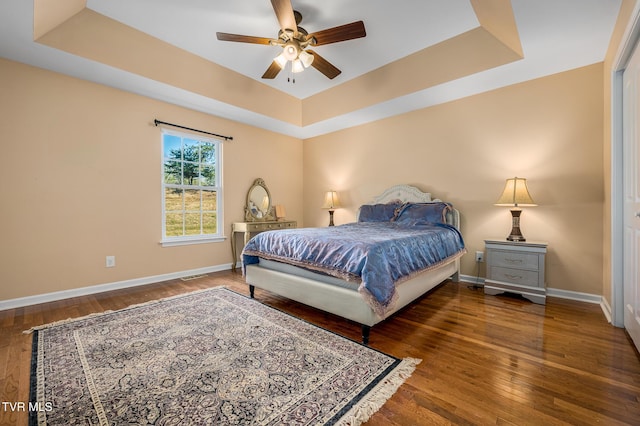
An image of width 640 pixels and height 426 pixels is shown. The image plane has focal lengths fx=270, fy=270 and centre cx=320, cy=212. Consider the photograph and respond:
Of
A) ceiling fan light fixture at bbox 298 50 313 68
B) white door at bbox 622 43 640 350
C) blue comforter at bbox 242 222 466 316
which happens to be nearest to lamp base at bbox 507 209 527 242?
blue comforter at bbox 242 222 466 316

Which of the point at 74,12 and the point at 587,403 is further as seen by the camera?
the point at 74,12

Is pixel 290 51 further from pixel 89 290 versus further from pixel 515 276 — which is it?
pixel 89 290

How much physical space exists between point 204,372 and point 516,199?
3.40m

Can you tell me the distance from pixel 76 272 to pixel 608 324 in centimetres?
534

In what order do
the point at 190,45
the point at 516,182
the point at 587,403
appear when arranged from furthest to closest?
the point at 190,45
the point at 516,182
the point at 587,403

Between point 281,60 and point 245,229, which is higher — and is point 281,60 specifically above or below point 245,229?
above

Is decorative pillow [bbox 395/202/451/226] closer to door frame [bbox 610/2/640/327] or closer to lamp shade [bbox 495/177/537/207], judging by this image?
lamp shade [bbox 495/177/537/207]

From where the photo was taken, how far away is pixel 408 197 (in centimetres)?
416

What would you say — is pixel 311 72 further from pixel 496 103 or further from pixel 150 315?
pixel 150 315

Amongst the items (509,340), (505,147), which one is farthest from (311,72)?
(509,340)

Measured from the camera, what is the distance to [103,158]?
3.32 metres

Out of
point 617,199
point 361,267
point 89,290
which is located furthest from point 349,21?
point 89,290

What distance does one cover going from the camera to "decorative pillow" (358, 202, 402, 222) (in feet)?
13.2

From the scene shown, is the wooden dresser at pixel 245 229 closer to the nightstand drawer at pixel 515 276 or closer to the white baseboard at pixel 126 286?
the white baseboard at pixel 126 286
